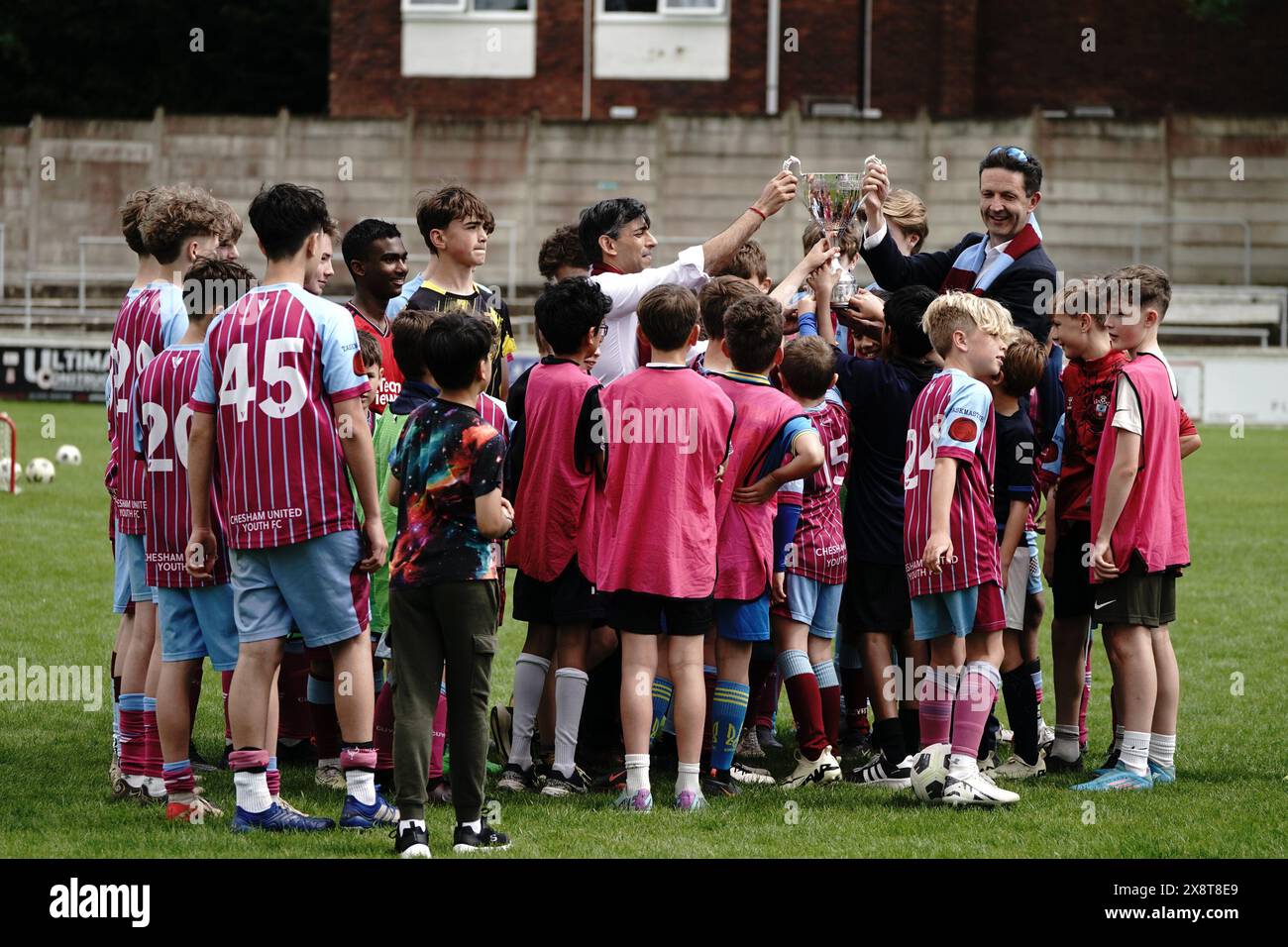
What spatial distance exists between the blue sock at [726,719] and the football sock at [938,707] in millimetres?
720

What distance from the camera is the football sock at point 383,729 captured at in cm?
643

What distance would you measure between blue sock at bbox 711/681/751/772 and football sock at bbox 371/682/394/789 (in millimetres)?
1293

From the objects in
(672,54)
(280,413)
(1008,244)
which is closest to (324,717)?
(280,413)

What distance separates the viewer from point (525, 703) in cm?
679

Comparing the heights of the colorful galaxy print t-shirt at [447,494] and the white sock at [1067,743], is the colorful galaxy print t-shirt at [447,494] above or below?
above

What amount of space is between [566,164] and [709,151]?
2.55 meters

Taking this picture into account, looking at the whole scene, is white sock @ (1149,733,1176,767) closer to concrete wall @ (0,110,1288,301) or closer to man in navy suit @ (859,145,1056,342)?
man in navy suit @ (859,145,1056,342)

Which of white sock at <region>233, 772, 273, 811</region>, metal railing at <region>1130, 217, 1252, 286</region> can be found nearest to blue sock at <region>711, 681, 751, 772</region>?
white sock at <region>233, 772, 273, 811</region>

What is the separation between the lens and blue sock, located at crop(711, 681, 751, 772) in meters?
6.64

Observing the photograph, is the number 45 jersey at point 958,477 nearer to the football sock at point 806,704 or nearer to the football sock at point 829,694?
the football sock at point 806,704

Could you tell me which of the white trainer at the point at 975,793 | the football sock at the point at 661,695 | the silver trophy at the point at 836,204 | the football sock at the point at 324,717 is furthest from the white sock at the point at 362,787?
the silver trophy at the point at 836,204

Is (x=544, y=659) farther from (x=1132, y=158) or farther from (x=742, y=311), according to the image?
(x=1132, y=158)

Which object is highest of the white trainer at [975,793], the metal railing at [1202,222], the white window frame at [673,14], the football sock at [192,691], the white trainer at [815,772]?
the white window frame at [673,14]
